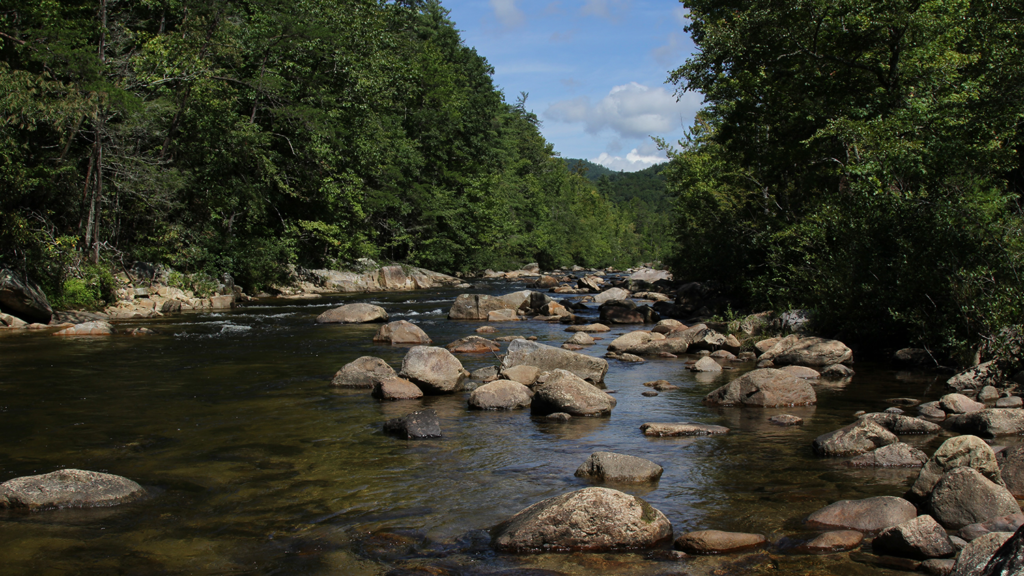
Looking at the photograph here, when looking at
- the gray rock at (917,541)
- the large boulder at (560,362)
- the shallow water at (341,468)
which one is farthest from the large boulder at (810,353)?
the gray rock at (917,541)

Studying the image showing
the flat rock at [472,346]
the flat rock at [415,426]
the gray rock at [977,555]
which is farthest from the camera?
the flat rock at [472,346]

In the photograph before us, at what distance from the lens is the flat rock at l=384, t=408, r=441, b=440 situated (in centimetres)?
816

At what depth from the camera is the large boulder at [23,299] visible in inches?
633

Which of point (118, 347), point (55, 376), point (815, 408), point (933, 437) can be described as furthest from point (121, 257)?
point (933, 437)

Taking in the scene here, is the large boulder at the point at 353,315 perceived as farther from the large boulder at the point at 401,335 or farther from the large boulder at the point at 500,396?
the large boulder at the point at 500,396

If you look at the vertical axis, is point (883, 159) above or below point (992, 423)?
above

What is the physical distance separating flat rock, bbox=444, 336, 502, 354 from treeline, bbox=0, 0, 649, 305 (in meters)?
11.2

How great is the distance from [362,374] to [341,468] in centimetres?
438

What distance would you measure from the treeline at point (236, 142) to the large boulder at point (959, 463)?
1921cm

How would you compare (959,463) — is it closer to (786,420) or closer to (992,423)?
(992,423)

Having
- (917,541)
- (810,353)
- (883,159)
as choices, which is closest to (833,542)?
(917,541)

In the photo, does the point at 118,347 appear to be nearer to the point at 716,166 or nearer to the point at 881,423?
the point at 881,423

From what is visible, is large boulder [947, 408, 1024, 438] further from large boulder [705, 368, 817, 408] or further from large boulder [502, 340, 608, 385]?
large boulder [502, 340, 608, 385]

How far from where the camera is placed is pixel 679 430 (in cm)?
841
